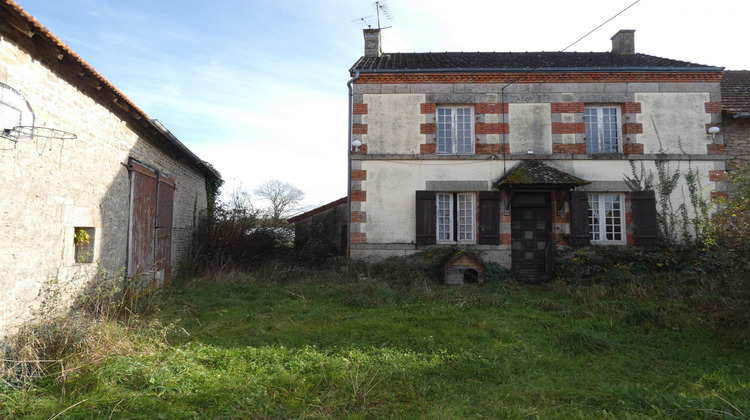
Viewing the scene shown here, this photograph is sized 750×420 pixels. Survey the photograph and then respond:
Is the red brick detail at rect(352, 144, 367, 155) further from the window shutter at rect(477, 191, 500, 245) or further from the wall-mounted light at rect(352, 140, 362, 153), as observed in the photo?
the window shutter at rect(477, 191, 500, 245)

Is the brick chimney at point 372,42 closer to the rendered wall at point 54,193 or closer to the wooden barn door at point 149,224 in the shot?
the wooden barn door at point 149,224

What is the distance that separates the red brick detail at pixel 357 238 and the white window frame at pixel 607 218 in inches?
227

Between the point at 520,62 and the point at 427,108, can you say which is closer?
the point at 427,108

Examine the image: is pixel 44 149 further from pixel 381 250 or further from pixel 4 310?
pixel 381 250

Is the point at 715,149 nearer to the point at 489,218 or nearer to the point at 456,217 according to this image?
the point at 489,218

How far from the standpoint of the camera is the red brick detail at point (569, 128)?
994cm

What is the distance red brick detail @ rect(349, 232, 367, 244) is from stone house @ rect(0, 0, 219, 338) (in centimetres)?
446

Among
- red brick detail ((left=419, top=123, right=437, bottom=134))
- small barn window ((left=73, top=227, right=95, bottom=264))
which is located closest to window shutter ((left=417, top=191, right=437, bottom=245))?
red brick detail ((left=419, top=123, right=437, bottom=134))

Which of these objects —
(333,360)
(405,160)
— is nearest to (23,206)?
(333,360)

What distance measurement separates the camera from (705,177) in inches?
385

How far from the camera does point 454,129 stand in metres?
10.2

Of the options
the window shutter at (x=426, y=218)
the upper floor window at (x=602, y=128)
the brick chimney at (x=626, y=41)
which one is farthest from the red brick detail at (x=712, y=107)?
the window shutter at (x=426, y=218)

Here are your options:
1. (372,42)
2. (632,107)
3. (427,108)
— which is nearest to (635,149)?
(632,107)

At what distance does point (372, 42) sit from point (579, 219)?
755cm
